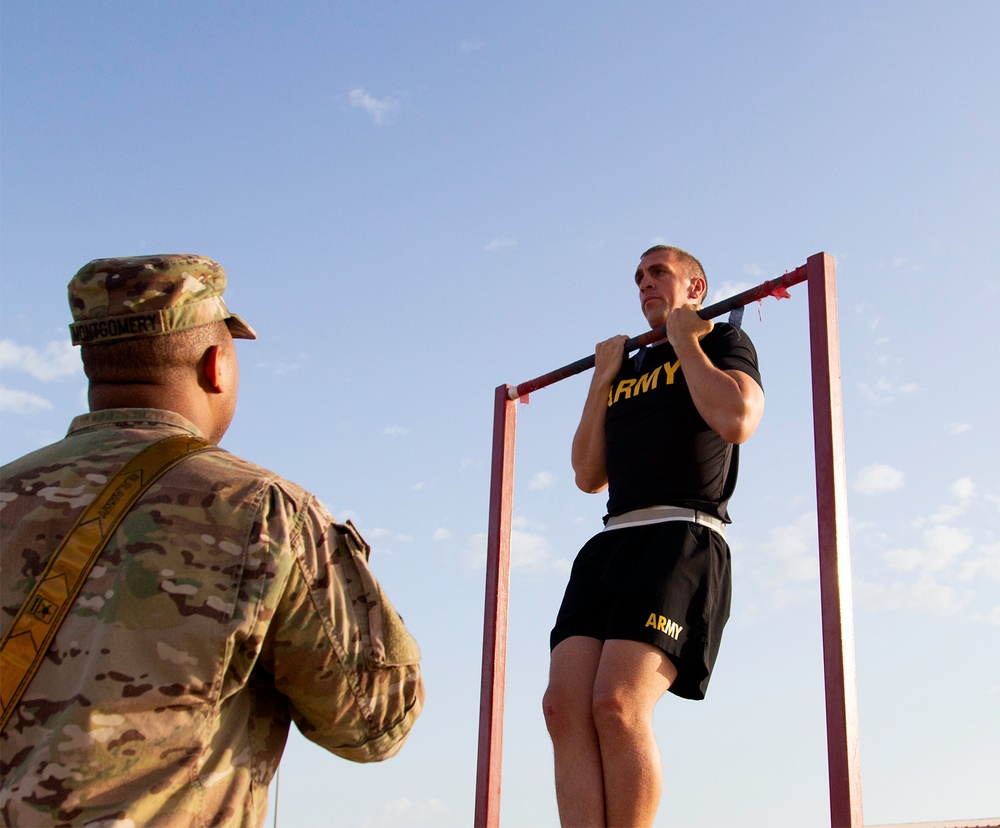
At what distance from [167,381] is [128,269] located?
21 cm

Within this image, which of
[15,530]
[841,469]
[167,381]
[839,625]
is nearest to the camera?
[15,530]

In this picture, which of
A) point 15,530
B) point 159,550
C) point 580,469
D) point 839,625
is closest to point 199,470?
point 159,550

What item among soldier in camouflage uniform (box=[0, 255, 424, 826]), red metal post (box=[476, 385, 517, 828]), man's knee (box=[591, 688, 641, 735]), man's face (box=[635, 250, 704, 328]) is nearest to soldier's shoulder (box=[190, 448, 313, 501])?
soldier in camouflage uniform (box=[0, 255, 424, 826])

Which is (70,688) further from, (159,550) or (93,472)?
(93,472)

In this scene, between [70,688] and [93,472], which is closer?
[70,688]

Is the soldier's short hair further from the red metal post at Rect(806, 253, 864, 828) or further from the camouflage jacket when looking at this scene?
the red metal post at Rect(806, 253, 864, 828)

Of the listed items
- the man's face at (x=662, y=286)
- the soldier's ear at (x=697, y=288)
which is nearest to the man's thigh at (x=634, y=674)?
the man's face at (x=662, y=286)

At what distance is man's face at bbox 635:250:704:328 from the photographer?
3.95 metres

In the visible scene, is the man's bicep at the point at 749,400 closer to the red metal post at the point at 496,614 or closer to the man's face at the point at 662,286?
the man's face at the point at 662,286

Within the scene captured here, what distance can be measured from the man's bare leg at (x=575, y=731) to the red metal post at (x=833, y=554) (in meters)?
0.63

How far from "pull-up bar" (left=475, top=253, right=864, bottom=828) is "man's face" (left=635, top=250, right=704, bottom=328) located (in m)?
0.10

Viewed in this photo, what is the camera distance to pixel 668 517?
3.36 meters

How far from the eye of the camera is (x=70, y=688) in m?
1.52

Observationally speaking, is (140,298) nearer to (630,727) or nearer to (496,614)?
(630,727)
